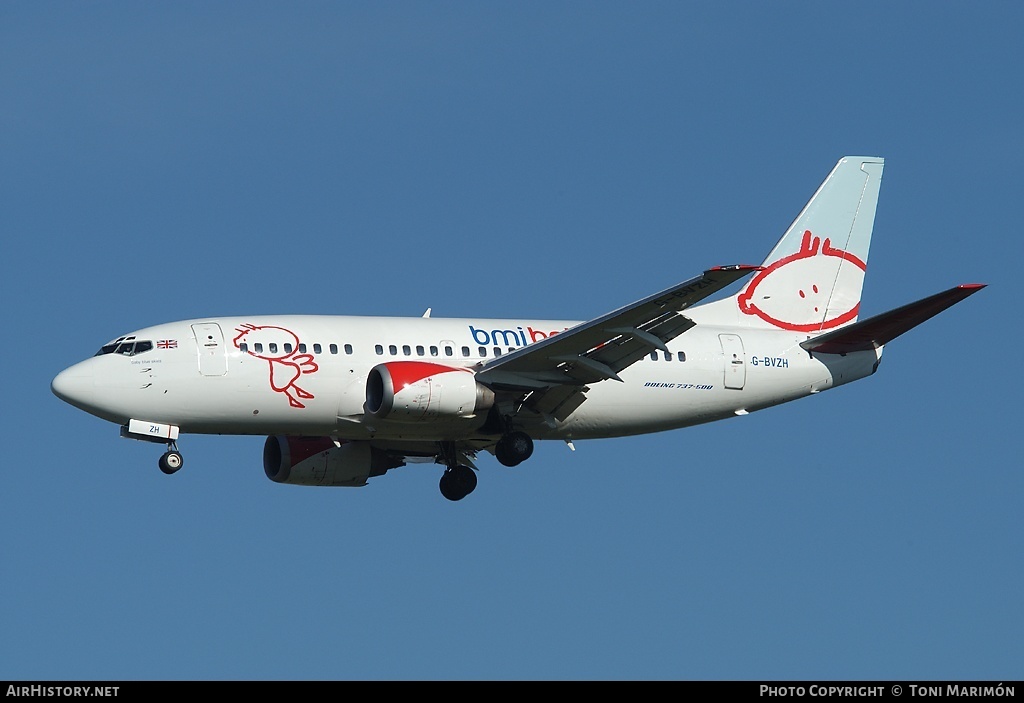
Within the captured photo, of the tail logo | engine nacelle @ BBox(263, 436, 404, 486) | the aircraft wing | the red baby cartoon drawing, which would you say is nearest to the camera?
the aircraft wing

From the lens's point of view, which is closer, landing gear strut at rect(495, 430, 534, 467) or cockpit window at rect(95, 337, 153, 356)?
cockpit window at rect(95, 337, 153, 356)

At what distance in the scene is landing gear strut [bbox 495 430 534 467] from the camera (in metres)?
46.3

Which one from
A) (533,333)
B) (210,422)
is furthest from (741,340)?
(210,422)

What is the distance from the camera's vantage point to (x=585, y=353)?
149 feet

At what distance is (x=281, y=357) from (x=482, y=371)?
5103mm

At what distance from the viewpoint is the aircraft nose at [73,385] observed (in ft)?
144

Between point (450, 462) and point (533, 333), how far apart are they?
4641 mm

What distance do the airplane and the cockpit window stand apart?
0.04m

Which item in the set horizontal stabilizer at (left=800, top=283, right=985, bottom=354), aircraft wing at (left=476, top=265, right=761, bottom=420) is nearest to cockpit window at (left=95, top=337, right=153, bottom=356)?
aircraft wing at (left=476, top=265, right=761, bottom=420)

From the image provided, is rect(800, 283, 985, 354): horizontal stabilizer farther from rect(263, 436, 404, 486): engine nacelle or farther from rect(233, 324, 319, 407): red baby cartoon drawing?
rect(233, 324, 319, 407): red baby cartoon drawing

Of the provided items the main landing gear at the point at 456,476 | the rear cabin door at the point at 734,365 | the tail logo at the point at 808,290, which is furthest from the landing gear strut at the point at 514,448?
the tail logo at the point at 808,290
